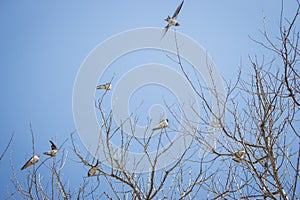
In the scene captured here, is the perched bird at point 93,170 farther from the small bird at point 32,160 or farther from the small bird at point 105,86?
the small bird at point 105,86

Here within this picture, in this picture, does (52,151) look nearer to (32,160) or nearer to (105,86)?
(32,160)

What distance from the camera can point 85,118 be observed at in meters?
4.56

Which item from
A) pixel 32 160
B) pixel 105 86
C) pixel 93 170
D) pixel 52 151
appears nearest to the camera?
pixel 93 170

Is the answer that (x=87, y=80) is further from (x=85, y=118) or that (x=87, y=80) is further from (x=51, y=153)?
(x=51, y=153)

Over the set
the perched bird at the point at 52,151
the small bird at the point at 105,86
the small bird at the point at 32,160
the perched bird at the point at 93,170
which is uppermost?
the small bird at the point at 105,86

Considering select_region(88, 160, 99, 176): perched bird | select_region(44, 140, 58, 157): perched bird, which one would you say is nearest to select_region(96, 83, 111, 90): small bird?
select_region(44, 140, 58, 157): perched bird

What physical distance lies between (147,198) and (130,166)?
0.86 metres

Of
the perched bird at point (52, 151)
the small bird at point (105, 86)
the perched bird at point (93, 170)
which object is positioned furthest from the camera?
the small bird at point (105, 86)

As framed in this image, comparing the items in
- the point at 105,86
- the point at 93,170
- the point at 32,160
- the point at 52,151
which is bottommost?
the point at 93,170

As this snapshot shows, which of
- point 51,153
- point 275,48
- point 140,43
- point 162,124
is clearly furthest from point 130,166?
point 140,43

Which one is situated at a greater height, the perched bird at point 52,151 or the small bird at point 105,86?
the small bird at point 105,86

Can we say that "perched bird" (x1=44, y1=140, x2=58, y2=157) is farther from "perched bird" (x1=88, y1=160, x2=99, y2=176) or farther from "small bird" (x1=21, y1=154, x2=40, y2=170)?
"perched bird" (x1=88, y1=160, x2=99, y2=176)

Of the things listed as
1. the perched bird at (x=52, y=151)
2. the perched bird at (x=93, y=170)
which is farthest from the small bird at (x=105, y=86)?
the perched bird at (x=93, y=170)

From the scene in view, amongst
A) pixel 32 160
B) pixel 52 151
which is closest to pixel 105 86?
pixel 52 151
